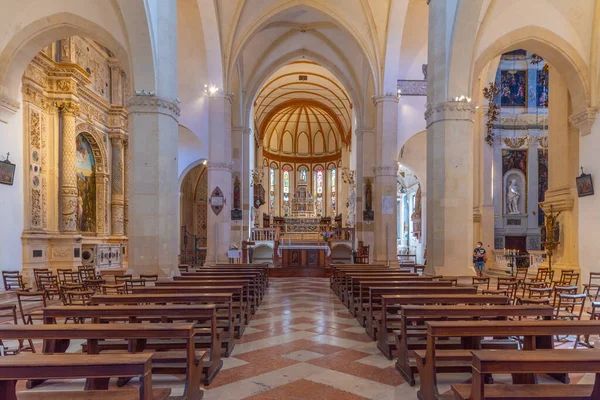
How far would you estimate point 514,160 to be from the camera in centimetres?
2523

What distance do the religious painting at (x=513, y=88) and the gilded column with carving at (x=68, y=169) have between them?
848 inches

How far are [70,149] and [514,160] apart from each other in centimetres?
2263

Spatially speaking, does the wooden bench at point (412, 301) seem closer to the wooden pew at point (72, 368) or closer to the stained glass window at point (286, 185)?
the wooden pew at point (72, 368)

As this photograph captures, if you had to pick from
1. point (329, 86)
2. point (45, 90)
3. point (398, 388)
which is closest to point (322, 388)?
point (398, 388)

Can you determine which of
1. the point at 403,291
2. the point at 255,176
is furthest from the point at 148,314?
the point at 255,176

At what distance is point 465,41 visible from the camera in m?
10.0

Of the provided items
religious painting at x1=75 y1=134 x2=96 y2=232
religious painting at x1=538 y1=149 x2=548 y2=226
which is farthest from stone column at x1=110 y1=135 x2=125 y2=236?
religious painting at x1=538 y1=149 x2=548 y2=226

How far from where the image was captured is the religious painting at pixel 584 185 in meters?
12.6

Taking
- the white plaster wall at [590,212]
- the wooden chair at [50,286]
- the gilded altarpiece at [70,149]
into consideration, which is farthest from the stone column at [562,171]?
the gilded altarpiece at [70,149]

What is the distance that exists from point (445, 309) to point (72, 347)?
5.14 metres

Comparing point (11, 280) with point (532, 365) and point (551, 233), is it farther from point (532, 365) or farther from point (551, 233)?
point (551, 233)

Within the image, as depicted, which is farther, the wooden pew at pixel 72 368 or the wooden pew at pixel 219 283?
the wooden pew at pixel 219 283

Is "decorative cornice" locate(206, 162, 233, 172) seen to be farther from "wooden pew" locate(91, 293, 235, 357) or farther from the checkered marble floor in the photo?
"wooden pew" locate(91, 293, 235, 357)

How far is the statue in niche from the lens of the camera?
25031 millimetres
